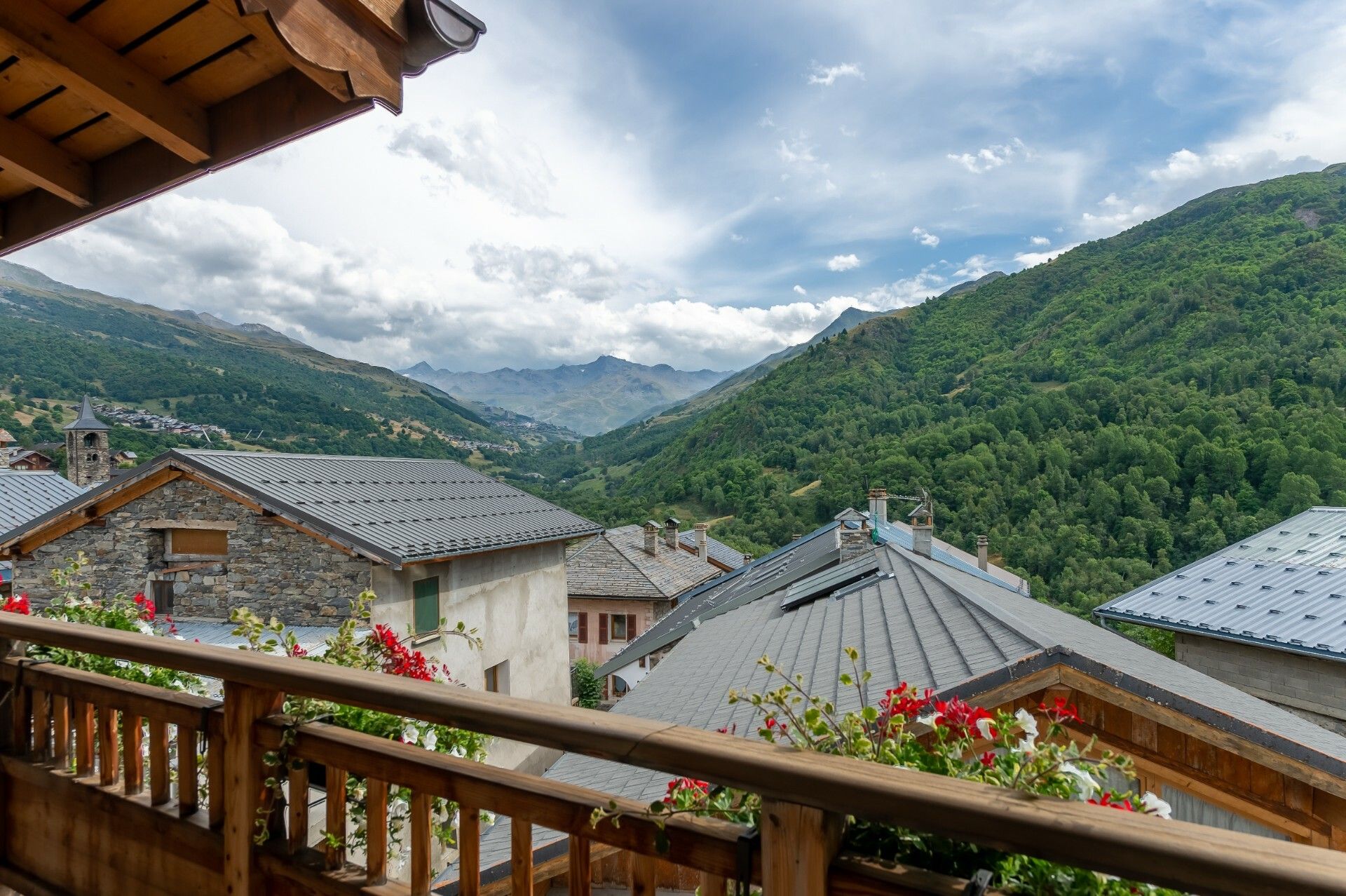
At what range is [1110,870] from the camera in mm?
782

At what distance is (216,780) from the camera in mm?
1766

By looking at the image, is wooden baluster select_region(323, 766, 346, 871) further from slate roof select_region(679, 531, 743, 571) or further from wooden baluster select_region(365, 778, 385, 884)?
slate roof select_region(679, 531, 743, 571)

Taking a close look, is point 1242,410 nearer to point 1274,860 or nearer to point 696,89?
point 696,89

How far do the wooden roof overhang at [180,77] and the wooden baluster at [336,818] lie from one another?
5.12 feet

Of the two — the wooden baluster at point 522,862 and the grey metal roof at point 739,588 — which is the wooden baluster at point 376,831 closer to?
the wooden baluster at point 522,862

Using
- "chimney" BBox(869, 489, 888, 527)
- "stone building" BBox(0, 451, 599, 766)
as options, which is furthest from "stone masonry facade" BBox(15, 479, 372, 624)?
"chimney" BBox(869, 489, 888, 527)

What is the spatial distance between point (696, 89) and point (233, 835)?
62.7 ft

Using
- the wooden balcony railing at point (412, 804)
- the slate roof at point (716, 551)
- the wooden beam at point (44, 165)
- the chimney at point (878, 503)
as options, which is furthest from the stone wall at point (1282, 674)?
the slate roof at point (716, 551)

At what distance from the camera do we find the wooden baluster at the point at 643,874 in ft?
3.89

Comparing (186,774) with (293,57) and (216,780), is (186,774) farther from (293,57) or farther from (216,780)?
(293,57)

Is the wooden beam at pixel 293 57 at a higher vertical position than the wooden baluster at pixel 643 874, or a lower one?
higher

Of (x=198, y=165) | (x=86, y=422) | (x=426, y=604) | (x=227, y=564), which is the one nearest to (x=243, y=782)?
(x=198, y=165)

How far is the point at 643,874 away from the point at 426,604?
10.0 m

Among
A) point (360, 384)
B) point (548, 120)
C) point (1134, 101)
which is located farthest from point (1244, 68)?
point (360, 384)
